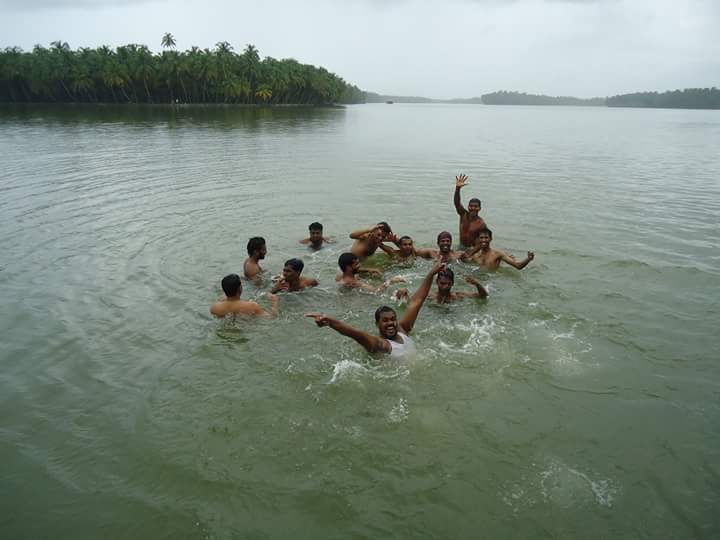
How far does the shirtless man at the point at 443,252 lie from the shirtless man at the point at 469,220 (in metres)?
0.86

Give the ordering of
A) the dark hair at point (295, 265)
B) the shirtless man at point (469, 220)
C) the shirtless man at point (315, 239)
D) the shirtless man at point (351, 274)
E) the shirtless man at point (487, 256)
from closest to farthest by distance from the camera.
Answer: the dark hair at point (295, 265), the shirtless man at point (351, 274), the shirtless man at point (487, 256), the shirtless man at point (469, 220), the shirtless man at point (315, 239)

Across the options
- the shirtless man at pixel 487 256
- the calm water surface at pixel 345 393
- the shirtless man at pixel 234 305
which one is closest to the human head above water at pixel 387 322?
the calm water surface at pixel 345 393

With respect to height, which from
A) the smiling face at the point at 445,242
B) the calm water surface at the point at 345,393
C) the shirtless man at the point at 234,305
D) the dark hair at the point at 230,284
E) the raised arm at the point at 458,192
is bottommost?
the calm water surface at the point at 345,393

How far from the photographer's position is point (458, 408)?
623cm

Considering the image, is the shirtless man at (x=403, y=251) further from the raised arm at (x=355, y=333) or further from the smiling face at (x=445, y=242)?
the raised arm at (x=355, y=333)

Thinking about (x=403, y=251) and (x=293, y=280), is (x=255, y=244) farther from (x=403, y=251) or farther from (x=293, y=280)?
(x=403, y=251)

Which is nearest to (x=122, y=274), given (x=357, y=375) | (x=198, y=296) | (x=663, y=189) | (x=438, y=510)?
(x=198, y=296)

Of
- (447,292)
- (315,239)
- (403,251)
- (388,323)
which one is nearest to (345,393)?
(388,323)

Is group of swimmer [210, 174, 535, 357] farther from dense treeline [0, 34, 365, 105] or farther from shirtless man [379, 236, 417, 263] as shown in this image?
dense treeline [0, 34, 365, 105]

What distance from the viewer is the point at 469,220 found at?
41.0 feet

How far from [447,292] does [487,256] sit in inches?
99.8

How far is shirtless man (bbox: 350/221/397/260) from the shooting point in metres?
10.7

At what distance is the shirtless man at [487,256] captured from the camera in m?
10.8

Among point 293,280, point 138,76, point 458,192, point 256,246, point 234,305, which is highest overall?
point 138,76
